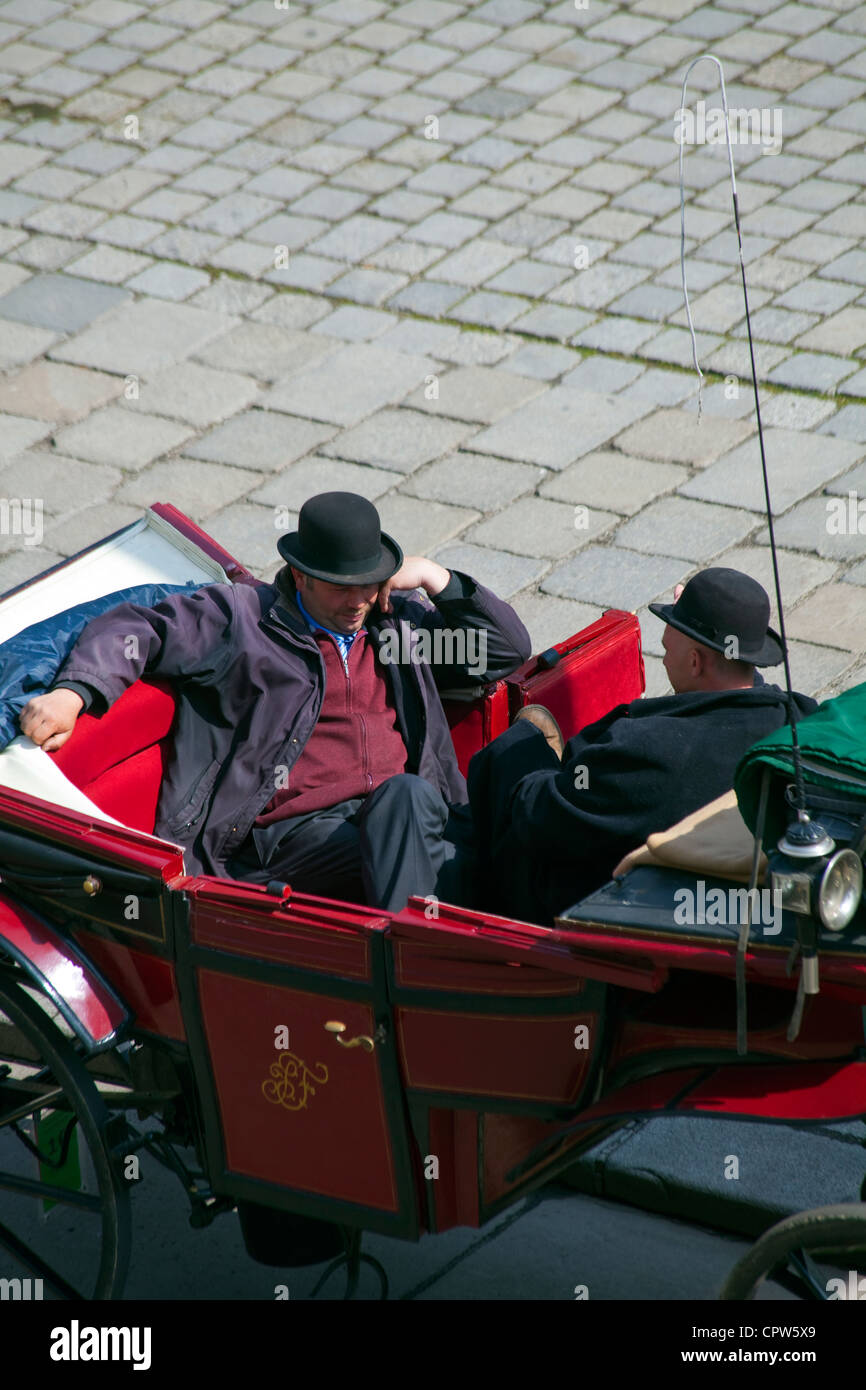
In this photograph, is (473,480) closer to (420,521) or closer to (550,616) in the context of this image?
(420,521)

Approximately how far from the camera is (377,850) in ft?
10.8

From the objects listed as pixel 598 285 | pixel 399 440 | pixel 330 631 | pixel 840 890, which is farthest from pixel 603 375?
pixel 840 890

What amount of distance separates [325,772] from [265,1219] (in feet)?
3.22

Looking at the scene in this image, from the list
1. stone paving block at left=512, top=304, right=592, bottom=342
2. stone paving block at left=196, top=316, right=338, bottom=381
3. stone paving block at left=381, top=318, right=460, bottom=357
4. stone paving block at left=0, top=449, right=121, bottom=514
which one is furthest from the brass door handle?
stone paving block at left=512, top=304, right=592, bottom=342

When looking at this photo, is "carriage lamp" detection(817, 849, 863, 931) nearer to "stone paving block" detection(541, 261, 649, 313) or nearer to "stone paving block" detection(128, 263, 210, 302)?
"stone paving block" detection(541, 261, 649, 313)

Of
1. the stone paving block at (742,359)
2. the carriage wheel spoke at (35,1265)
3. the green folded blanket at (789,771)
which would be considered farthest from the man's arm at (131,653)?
the stone paving block at (742,359)

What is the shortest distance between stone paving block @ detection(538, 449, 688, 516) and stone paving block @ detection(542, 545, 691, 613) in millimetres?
266

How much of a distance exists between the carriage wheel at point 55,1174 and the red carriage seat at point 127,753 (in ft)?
1.77

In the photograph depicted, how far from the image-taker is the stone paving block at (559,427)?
6113mm

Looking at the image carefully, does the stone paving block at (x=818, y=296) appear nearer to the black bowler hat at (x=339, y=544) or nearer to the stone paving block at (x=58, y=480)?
the stone paving block at (x=58, y=480)

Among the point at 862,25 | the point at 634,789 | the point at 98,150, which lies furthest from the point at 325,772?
the point at 862,25

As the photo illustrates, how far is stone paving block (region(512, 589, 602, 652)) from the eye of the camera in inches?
207

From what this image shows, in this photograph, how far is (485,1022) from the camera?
2.73 metres
